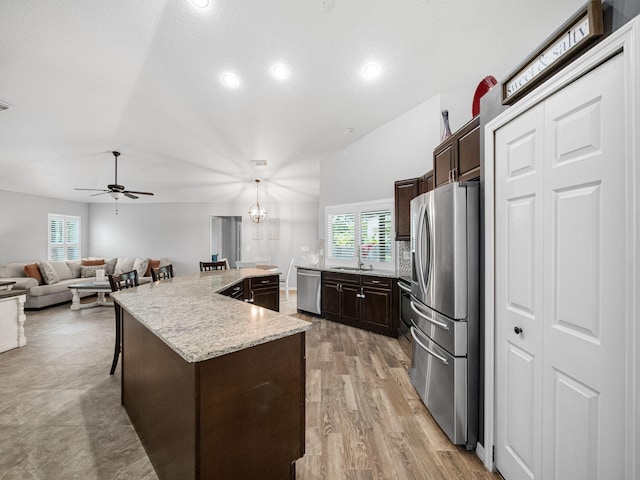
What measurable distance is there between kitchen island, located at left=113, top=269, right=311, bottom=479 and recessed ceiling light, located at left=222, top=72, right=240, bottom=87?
2472 millimetres

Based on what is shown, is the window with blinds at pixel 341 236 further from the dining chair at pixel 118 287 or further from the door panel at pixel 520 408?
the door panel at pixel 520 408

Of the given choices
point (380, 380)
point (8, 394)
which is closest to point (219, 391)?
point (380, 380)

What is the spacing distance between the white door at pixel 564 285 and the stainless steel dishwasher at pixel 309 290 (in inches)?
134

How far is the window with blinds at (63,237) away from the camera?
7070 mm

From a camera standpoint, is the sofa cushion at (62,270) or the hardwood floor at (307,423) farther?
the sofa cushion at (62,270)

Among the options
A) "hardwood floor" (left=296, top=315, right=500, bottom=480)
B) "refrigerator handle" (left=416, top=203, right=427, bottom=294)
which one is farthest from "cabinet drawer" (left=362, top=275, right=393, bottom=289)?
"refrigerator handle" (left=416, top=203, right=427, bottom=294)

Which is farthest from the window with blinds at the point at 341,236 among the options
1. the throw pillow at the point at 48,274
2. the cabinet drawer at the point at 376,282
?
the throw pillow at the point at 48,274

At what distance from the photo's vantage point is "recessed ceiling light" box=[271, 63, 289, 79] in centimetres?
283

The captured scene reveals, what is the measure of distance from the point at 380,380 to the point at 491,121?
228 centimetres

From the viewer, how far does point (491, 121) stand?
5.33 feet

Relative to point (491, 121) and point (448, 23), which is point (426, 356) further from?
point (448, 23)

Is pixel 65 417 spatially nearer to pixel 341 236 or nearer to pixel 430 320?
pixel 430 320

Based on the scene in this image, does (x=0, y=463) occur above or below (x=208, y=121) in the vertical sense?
below

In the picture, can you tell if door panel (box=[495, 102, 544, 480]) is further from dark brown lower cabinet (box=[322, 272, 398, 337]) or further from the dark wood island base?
dark brown lower cabinet (box=[322, 272, 398, 337])
